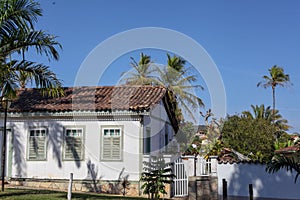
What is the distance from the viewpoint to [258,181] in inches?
699

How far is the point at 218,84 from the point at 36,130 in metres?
8.27

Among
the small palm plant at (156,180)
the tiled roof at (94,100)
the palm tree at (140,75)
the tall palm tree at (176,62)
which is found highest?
the tall palm tree at (176,62)

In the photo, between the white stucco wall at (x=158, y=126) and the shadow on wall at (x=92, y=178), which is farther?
the white stucco wall at (x=158, y=126)

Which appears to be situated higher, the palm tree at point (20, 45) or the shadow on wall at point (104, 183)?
the palm tree at point (20, 45)

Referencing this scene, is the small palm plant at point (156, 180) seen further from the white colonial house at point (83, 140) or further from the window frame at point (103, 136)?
the window frame at point (103, 136)

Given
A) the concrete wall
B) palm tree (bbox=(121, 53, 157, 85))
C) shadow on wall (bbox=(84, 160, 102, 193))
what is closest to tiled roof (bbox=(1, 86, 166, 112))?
shadow on wall (bbox=(84, 160, 102, 193))

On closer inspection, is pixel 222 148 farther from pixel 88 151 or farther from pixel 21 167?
pixel 21 167

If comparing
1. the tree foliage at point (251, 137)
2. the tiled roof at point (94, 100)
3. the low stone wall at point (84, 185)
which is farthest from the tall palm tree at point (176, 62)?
the low stone wall at point (84, 185)

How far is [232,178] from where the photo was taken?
18.6 metres

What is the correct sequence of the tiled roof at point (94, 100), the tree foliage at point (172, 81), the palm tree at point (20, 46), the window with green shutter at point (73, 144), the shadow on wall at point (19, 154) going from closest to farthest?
1. the palm tree at point (20, 46)
2. the tiled roof at point (94, 100)
3. the window with green shutter at point (73, 144)
4. the shadow on wall at point (19, 154)
5. the tree foliage at point (172, 81)

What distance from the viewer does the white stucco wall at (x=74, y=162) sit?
16.5 meters

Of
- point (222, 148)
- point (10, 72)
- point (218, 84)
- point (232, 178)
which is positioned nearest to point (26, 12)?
point (10, 72)

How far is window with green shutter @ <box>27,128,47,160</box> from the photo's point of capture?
17500 millimetres

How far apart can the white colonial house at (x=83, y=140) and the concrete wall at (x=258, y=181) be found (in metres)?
3.77
